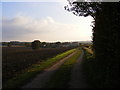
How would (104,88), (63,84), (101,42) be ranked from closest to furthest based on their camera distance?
(104,88) → (63,84) → (101,42)

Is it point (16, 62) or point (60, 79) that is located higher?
point (60, 79)

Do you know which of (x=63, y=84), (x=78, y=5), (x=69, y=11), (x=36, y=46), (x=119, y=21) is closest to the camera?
(x=119, y=21)

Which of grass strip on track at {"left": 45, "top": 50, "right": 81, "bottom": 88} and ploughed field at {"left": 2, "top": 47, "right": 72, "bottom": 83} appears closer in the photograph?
grass strip on track at {"left": 45, "top": 50, "right": 81, "bottom": 88}

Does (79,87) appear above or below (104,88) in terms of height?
below

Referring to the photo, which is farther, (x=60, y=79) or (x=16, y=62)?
(x=16, y=62)

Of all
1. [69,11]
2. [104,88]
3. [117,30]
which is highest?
[69,11]

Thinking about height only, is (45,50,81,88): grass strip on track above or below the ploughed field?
above

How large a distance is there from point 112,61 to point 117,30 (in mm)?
2076

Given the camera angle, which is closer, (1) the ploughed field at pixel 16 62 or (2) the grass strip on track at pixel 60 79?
(2) the grass strip on track at pixel 60 79

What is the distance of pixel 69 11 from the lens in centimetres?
1680

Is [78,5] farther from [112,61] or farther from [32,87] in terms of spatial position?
[32,87]

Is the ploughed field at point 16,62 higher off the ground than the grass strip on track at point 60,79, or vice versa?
the grass strip on track at point 60,79

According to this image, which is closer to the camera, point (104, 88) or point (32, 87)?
point (104, 88)

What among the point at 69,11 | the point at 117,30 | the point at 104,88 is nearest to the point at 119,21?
the point at 117,30
